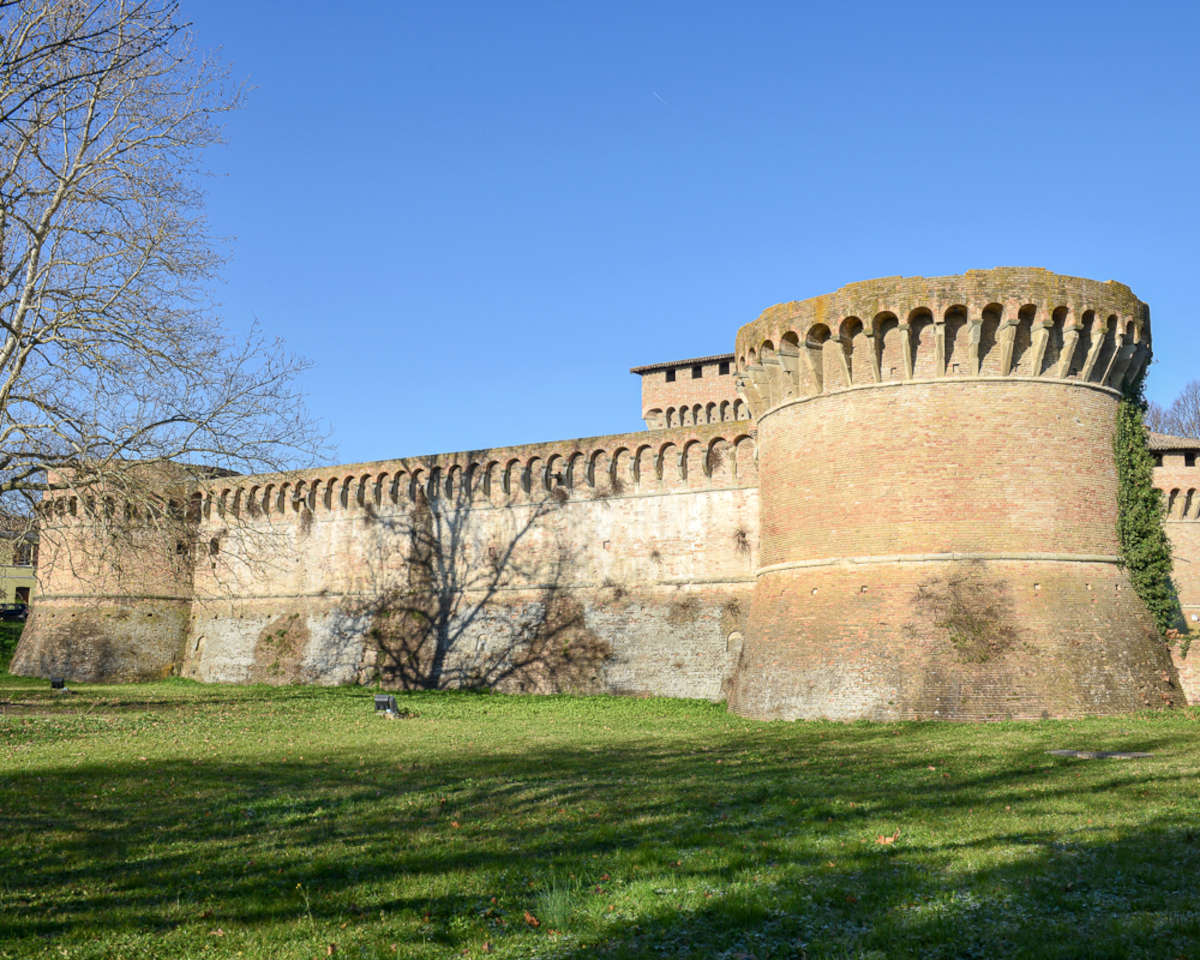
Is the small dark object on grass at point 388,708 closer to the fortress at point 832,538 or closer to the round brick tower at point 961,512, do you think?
the fortress at point 832,538

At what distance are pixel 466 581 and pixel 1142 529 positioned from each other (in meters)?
18.7

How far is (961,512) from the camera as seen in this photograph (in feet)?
62.0

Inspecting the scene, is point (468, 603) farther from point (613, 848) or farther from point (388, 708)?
point (613, 848)

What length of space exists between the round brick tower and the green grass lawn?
6.68ft

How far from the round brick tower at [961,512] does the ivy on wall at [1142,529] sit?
26 cm

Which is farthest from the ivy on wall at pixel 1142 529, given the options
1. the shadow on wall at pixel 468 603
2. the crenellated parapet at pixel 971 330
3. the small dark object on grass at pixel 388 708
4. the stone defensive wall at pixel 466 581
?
the small dark object on grass at pixel 388 708

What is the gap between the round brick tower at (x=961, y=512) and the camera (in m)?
17.9

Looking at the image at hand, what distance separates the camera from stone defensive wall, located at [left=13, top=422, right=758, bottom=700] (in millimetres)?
26234

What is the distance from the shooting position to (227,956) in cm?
598

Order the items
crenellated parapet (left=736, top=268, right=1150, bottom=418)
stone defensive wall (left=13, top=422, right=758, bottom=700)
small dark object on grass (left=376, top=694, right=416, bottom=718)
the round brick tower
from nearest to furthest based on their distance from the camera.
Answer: the round brick tower, crenellated parapet (left=736, top=268, right=1150, bottom=418), small dark object on grass (left=376, top=694, right=416, bottom=718), stone defensive wall (left=13, top=422, right=758, bottom=700)

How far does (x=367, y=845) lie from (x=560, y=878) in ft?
7.38

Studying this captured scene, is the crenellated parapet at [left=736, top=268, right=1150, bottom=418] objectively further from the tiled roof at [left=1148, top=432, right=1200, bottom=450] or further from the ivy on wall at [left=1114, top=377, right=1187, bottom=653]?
the tiled roof at [left=1148, top=432, right=1200, bottom=450]

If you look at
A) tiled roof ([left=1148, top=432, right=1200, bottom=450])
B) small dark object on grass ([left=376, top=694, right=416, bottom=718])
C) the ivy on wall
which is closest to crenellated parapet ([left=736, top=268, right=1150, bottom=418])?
the ivy on wall

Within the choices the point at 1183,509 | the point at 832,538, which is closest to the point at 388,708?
the point at 832,538
